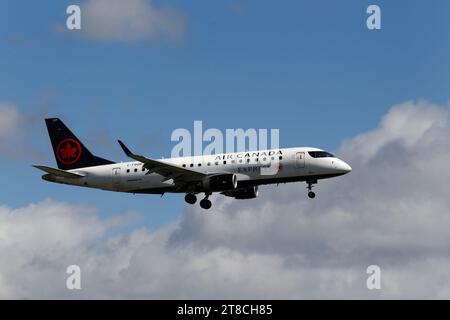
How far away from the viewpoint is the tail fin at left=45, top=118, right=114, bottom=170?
91812 mm

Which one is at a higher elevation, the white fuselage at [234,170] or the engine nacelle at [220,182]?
the white fuselage at [234,170]

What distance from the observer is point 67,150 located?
9381 centimetres

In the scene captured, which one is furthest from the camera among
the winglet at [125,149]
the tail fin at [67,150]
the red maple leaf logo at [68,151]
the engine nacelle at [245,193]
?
the red maple leaf logo at [68,151]

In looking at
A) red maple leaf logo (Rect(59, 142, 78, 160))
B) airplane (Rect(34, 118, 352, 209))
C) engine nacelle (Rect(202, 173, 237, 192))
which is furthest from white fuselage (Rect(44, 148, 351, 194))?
red maple leaf logo (Rect(59, 142, 78, 160))

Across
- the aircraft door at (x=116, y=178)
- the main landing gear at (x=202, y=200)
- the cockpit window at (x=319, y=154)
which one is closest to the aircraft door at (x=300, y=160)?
the cockpit window at (x=319, y=154)

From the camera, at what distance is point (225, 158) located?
8481 centimetres

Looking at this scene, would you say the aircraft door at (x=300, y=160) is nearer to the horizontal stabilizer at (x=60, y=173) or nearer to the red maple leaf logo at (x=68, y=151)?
the horizontal stabilizer at (x=60, y=173)

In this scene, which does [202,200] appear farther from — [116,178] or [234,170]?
[116,178]

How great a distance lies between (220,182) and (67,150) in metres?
18.6

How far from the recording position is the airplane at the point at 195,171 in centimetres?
8131
